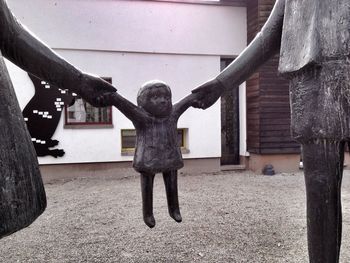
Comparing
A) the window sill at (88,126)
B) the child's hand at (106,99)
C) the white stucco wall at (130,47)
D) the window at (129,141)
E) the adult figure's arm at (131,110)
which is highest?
the white stucco wall at (130,47)

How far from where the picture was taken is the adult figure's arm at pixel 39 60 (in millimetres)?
1476

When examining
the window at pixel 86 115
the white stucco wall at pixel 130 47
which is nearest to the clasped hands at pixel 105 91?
the white stucco wall at pixel 130 47

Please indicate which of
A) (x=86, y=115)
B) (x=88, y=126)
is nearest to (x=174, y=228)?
(x=88, y=126)

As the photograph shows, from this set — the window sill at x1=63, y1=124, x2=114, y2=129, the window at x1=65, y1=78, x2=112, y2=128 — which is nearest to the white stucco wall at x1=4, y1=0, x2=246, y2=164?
the window sill at x1=63, y1=124, x2=114, y2=129

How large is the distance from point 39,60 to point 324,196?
124cm

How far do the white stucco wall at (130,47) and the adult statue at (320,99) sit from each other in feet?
24.1

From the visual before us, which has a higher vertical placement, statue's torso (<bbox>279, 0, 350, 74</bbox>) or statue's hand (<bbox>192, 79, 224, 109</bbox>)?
statue's torso (<bbox>279, 0, 350, 74</bbox>)

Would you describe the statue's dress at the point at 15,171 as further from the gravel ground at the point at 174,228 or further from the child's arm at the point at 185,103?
the gravel ground at the point at 174,228

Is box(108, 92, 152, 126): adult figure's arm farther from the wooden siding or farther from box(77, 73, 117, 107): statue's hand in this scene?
the wooden siding

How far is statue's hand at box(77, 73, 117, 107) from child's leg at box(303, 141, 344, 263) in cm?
98

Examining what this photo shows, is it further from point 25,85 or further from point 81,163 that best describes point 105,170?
point 25,85

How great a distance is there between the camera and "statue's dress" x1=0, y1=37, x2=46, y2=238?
1.15m

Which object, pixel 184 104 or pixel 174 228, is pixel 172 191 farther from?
pixel 174 228

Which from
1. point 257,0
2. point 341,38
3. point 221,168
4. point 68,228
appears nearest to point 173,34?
→ point 257,0
